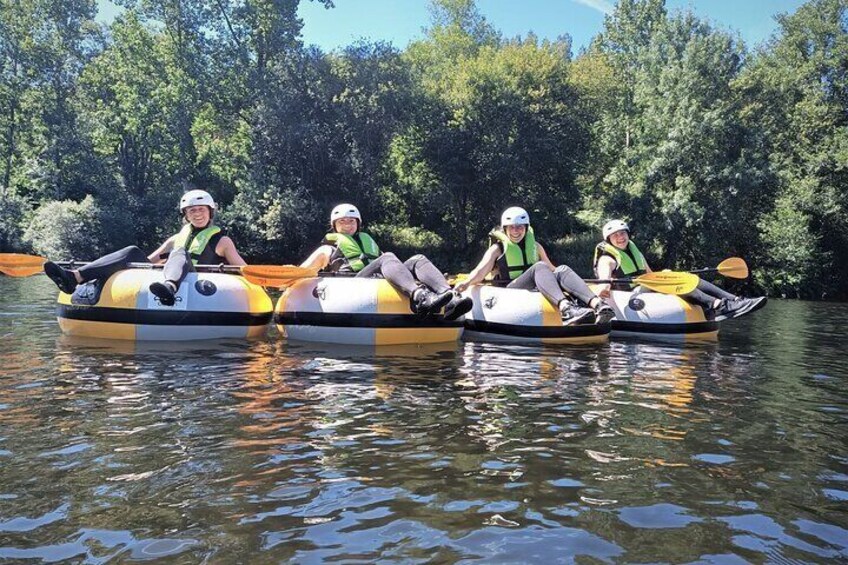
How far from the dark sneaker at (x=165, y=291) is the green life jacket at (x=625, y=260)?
567 centimetres

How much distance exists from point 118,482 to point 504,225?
6568 mm

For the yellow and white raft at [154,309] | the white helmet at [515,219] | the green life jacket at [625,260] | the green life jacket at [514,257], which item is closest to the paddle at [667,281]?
the green life jacket at [625,260]

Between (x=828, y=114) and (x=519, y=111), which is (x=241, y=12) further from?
(x=828, y=114)

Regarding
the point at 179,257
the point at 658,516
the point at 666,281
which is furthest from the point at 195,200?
the point at 658,516

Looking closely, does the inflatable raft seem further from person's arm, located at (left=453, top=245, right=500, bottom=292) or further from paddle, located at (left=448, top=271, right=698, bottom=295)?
paddle, located at (left=448, top=271, right=698, bottom=295)

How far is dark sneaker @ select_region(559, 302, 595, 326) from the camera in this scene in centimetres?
797

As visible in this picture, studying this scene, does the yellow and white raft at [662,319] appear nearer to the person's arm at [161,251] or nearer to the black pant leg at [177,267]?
the black pant leg at [177,267]

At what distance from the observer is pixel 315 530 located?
10.0 ft

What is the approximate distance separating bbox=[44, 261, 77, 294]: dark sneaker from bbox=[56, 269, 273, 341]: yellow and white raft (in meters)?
0.09

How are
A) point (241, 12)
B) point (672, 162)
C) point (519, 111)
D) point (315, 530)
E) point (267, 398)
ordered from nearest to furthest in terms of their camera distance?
1. point (315, 530)
2. point (267, 398)
3. point (672, 162)
4. point (519, 111)
5. point (241, 12)

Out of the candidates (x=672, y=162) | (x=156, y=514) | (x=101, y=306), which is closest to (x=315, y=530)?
(x=156, y=514)

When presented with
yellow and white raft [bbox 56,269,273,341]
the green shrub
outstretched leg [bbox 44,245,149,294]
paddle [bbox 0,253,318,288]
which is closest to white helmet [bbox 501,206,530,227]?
paddle [bbox 0,253,318,288]

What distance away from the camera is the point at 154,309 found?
26.0 feet

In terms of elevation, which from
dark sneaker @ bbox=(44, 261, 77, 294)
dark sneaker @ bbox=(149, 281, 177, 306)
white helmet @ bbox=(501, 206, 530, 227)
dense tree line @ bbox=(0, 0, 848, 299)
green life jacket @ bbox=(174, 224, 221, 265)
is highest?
dense tree line @ bbox=(0, 0, 848, 299)
